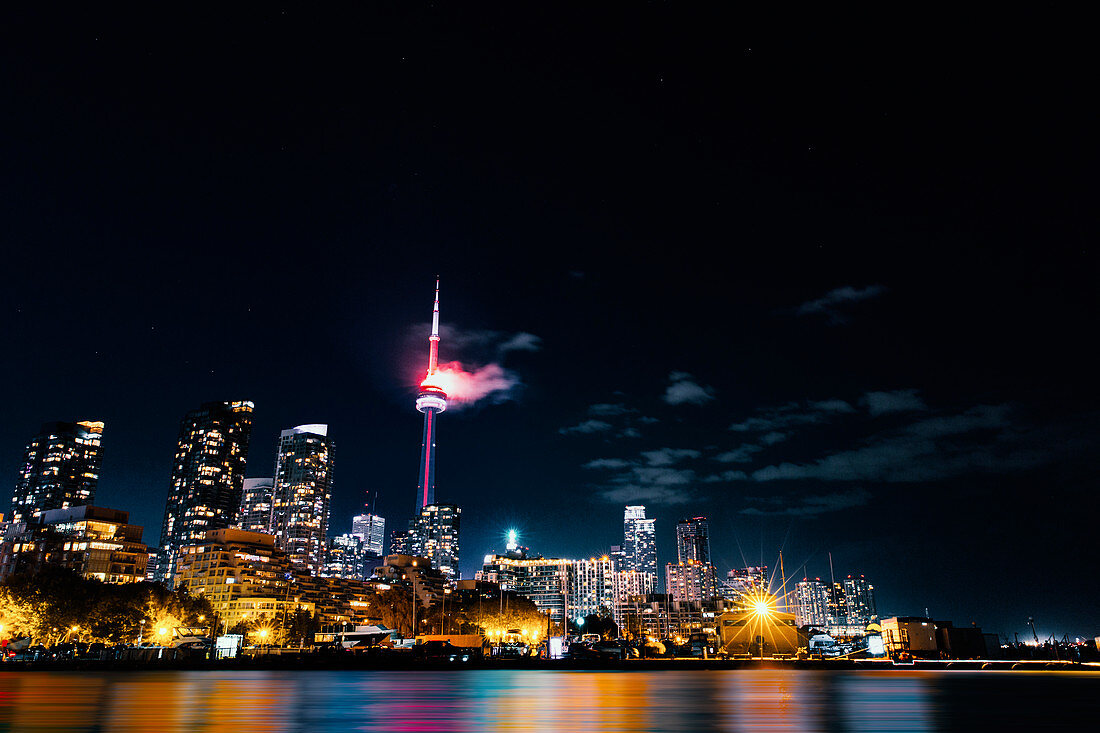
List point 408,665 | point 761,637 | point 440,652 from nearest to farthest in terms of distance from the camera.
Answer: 1. point 408,665
2. point 440,652
3. point 761,637

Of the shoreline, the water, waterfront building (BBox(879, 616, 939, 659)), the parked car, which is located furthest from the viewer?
waterfront building (BBox(879, 616, 939, 659))

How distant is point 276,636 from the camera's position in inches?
6235

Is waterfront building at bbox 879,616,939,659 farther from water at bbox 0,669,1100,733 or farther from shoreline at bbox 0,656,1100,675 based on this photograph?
water at bbox 0,669,1100,733

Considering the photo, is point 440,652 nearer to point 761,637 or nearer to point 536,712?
point 761,637

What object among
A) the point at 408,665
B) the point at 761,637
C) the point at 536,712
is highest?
the point at 536,712

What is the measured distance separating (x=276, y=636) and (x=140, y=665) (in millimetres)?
98961

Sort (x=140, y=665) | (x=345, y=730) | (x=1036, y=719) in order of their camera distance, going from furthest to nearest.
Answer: (x=140, y=665) → (x=1036, y=719) → (x=345, y=730)

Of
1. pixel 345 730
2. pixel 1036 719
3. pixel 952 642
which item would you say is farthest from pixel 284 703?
pixel 952 642

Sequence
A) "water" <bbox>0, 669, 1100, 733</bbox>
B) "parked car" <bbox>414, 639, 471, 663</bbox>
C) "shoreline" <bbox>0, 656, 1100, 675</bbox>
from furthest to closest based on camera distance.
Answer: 1. "parked car" <bbox>414, 639, 471, 663</bbox>
2. "shoreline" <bbox>0, 656, 1100, 675</bbox>
3. "water" <bbox>0, 669, 1100, 733</bbox>

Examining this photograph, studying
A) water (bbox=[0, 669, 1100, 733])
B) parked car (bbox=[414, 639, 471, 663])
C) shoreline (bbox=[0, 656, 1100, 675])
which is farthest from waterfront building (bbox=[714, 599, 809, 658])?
water (bbox=[0, 669, 1100, 733])

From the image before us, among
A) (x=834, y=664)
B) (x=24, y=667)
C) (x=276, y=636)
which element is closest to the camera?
(x=24, y=667)

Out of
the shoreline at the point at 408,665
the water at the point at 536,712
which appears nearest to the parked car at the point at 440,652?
the shoreline at the point at 408,665

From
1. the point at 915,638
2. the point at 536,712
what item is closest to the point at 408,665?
the point at 536,712

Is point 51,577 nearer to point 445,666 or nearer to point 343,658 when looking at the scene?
point 343,658
